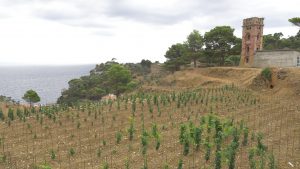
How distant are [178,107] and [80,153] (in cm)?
807

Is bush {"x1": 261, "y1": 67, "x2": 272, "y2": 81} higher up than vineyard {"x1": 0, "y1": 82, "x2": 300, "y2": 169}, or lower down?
higher up

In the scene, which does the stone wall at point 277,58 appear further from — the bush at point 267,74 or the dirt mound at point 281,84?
the bush at point 267,74

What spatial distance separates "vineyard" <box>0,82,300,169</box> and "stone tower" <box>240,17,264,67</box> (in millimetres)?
17847

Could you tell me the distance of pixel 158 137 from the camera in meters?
13.1

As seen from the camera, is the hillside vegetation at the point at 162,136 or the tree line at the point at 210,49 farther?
the tree line at the point at 210,49

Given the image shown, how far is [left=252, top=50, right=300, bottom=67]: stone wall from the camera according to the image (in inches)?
1264

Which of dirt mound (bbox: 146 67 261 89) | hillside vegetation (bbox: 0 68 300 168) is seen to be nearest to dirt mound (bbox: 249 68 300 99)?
dirt mound (bbox: 146 67 261 89)

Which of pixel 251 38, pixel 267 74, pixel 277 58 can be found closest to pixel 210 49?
pixel 251 38

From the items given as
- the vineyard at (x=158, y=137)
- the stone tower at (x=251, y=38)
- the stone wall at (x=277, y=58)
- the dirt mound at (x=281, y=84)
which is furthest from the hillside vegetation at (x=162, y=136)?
the stone tower at (x=251, y=38)

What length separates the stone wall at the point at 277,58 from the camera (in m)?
32.1

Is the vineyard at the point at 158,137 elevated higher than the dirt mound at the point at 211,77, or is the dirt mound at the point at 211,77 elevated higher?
the dirt mound at the point at 211,77

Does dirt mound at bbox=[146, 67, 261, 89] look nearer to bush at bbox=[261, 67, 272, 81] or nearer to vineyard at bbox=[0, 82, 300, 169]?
bush at bbox=[261, 67, 272, 81]

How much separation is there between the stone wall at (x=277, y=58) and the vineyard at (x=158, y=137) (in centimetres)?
1306

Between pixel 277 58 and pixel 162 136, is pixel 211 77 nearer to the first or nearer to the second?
pixel 277 58
